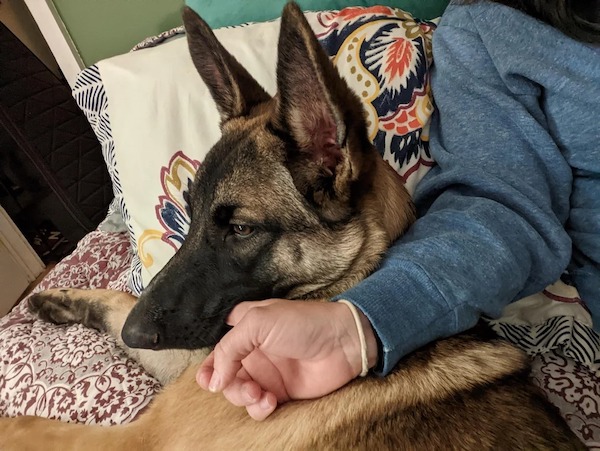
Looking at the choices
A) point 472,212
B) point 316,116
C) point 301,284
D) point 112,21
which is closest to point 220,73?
point 316,116

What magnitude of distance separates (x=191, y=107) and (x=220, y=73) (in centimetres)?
37

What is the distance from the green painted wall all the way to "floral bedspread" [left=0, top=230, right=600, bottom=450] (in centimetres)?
140

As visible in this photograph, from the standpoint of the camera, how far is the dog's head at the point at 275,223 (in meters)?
0.97

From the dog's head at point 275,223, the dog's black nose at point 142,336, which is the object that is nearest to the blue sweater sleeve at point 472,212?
the dog's head at point 275,223

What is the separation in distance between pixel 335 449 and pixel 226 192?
0.52m

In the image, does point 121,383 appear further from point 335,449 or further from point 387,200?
point 387,200

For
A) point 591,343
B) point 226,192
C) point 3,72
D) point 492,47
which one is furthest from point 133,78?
point 591,343

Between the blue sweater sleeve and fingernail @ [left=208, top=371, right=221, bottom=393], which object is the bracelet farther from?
fingernail @ [left=208, top=371, right=221, bottom=393]

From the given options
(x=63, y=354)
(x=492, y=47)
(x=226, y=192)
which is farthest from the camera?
(x=63, y=354)

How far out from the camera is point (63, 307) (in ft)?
5.16

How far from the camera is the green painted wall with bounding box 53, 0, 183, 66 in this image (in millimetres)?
2336

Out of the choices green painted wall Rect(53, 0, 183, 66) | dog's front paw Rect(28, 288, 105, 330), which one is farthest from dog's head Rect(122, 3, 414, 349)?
green painted wall Rect(53, 0, 183, 66)

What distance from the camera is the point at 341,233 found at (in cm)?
103

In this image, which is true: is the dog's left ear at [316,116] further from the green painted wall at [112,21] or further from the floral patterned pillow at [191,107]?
the green painted wall at [112,21]
